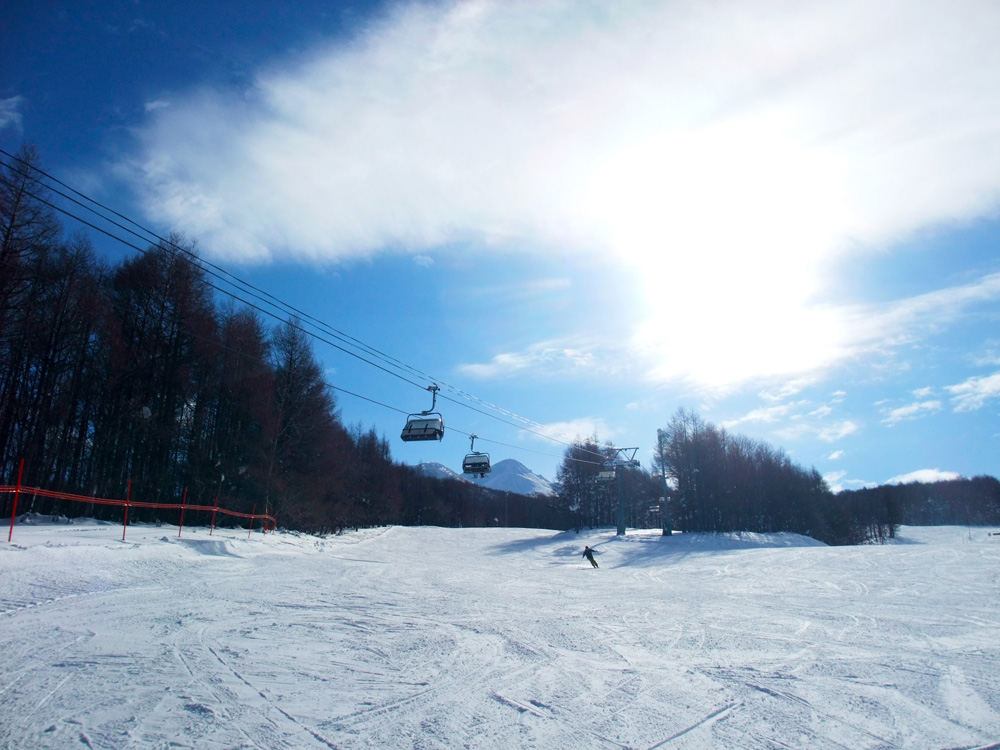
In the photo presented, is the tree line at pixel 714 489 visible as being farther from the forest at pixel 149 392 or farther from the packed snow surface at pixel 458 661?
the packed snow surface at pixel 458 661

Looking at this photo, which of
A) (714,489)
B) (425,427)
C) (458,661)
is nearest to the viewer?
(458,661)

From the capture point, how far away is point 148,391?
2533 centimetres

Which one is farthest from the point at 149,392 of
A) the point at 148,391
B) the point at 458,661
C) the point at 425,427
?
the point at 458,661

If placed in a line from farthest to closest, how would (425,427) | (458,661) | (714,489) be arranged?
(714,489)
(425,427)
(458,661)

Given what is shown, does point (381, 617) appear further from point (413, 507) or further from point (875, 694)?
point (413, 507)

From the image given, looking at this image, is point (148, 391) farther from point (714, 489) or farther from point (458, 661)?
point (714, 489)

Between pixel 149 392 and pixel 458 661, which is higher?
pixel 149 392

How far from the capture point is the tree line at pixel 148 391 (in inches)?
807

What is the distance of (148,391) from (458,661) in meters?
24.1

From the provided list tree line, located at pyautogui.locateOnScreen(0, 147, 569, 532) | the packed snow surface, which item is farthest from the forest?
the packed snow surface

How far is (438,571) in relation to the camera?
19969 mm

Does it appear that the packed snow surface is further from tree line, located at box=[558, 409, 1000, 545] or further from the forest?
tree line, located at box=[558, 409, 1000, 545]

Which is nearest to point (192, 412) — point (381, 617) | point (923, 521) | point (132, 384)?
point (132, 384)

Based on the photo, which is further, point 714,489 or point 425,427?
point 714,489
